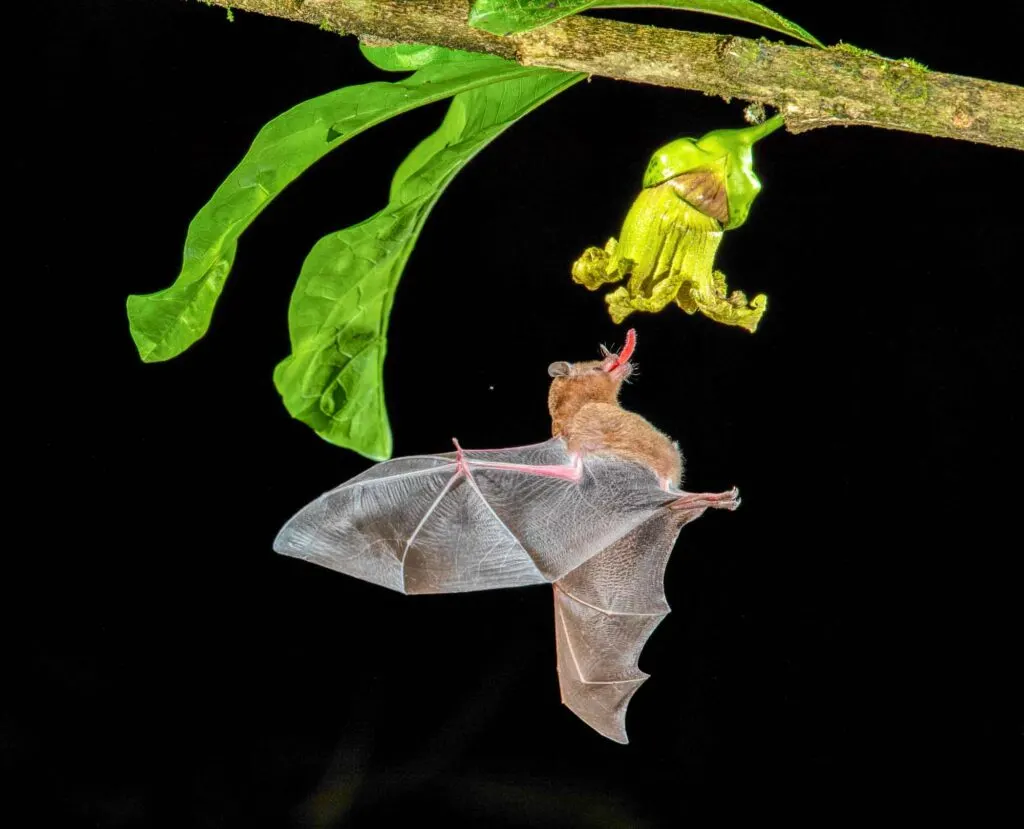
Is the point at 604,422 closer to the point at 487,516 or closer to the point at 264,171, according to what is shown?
the point at 487,516

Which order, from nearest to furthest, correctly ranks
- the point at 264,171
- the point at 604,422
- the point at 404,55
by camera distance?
1. the point at 264,171
2. the point at 404,55
3. the point at 604,422

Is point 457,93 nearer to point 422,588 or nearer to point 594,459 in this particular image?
point 594,459

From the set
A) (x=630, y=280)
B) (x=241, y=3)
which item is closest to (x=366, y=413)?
(x=630, y=280)

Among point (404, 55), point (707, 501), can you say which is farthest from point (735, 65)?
point (707, 501)

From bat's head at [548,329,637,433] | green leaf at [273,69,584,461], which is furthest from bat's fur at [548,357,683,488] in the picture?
green leaf at [273,69,584,461]

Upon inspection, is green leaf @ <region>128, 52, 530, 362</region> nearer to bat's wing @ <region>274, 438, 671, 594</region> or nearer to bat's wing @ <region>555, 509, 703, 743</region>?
bat's wing @ <region>274, 438, 671, 594</region>
